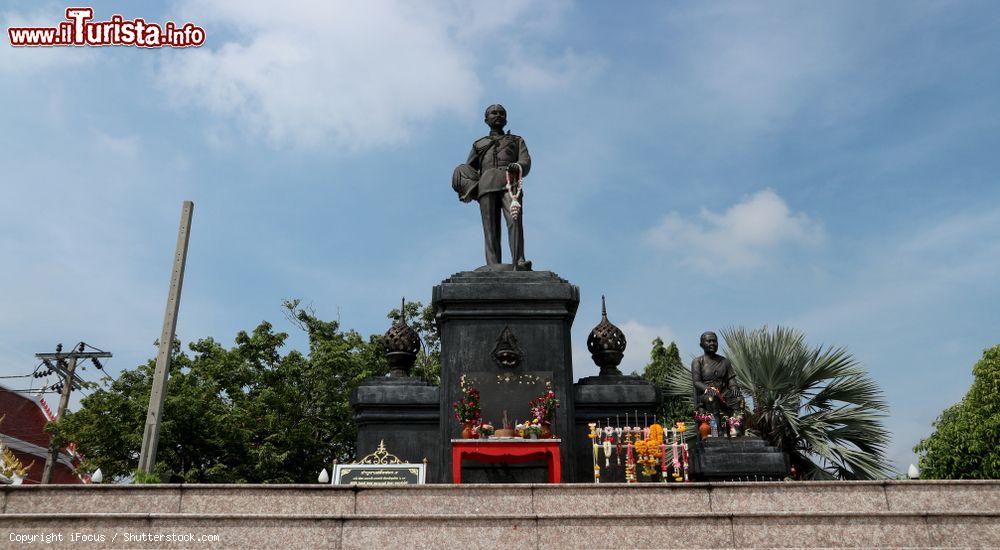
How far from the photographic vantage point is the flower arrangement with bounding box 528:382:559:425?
12359 millimetres

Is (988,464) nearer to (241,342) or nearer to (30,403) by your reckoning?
(241,342)

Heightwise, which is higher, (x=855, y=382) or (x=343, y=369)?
(x=343, y=369)

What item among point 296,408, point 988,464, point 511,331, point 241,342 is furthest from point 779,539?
point 241,342

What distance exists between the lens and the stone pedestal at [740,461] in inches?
434

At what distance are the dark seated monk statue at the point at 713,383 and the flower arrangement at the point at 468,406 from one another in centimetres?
355

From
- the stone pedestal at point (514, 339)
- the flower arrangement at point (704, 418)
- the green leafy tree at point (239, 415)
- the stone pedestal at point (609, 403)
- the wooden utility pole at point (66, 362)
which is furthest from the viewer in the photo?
the wooden utility pole at point (66, 362)

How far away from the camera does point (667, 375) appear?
2136cm

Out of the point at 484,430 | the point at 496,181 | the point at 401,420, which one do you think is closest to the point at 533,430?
the point at 484,430

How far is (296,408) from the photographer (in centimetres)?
2630

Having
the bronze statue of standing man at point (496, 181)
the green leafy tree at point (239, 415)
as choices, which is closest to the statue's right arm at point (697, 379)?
the bronze statue of standing man at point (496, 181)

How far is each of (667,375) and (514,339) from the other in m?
9.24

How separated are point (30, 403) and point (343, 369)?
16722mm

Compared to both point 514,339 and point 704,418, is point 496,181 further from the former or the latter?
point 704,418

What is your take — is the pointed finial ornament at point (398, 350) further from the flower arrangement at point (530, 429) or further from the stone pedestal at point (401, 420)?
the flower arrangement at point (530, 429)
